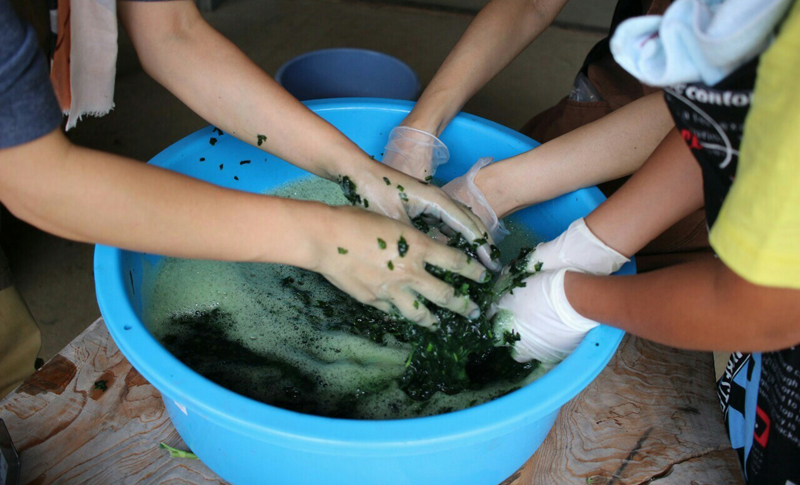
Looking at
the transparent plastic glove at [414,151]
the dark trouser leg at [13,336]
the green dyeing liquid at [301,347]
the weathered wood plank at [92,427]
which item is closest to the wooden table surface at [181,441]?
the weathered wood plank at [92,427]

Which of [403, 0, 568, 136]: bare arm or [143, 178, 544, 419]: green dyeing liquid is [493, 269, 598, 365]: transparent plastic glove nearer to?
[143, 178, 544, 419]: green dyeing liquid

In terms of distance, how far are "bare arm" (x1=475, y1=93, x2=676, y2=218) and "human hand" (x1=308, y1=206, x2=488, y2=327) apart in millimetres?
279

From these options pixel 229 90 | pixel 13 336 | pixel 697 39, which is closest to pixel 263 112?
pixel 229 90

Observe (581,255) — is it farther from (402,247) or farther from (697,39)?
(697,39)

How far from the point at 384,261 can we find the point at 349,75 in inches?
47.5

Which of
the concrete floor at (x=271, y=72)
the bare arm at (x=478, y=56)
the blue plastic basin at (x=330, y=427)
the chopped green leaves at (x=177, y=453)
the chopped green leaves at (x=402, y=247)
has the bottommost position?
the concrete floor at (x=271, y=72)

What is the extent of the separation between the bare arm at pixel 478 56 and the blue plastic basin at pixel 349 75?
0.53m

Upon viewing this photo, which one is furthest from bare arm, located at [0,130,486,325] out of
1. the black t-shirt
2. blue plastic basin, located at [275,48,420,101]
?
blue plastic basin, located at [275,48,420,101]

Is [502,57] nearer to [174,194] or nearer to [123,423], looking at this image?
[174,194]

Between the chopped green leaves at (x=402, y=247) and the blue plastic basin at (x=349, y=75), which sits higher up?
the chopped green leaves at (x=402, y=247)

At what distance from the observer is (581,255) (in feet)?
2.90

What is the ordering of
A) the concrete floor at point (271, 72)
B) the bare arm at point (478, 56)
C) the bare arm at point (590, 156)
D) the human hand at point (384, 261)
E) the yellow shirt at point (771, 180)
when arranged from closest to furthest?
the yellow shirt at point (771, 180) < the human hand at point (384, 261) < the bare arm at point (590, 156) < the bare arm at point (478, 56) < the concrete floor at point (271, 72)

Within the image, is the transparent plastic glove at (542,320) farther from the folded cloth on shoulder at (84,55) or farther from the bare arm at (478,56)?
the folded cloth on shoulder at (84,55)

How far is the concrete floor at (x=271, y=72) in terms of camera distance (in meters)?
1.84
